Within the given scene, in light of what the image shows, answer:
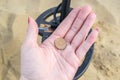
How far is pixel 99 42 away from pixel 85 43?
0.52 meters

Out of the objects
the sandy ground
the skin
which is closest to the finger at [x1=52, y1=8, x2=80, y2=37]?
the skin

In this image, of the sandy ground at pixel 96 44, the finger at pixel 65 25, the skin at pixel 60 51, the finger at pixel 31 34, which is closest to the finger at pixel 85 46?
the skin at pixel 60 51

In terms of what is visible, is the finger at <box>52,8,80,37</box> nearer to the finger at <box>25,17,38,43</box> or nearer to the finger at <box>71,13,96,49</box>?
the finger at <box>71,13,96,49</box>

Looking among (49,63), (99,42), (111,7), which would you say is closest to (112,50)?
(99,42)

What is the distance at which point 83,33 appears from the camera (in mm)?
1440

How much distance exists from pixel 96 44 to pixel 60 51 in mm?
533

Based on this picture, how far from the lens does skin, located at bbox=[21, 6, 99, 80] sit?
131cm

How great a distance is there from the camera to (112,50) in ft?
6.16

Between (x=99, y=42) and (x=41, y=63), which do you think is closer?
(x=41, y=63)

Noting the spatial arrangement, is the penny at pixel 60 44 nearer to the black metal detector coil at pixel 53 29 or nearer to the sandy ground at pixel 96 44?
the black metal detector coil at pixel 53 29

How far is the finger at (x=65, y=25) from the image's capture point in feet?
4.79

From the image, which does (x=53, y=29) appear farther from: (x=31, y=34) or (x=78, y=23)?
(x=31, y=34)

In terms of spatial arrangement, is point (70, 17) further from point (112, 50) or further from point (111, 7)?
point (111, 7)

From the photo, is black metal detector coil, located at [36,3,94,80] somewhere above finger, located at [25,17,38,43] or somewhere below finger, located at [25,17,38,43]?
below
